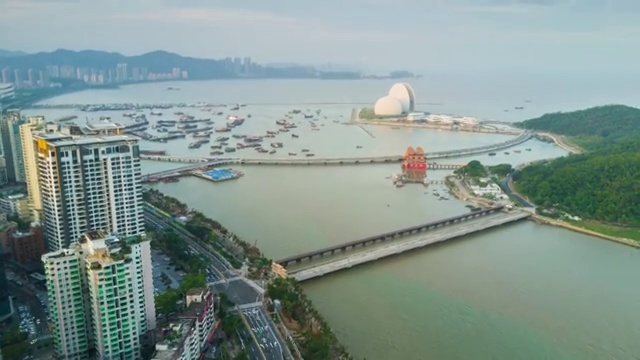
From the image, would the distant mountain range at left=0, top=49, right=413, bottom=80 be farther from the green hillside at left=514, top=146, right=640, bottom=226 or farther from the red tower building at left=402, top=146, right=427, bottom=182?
the green hillside at left=514, top=146, right=640, bottom=226

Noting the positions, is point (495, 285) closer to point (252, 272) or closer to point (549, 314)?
point (549, 314)

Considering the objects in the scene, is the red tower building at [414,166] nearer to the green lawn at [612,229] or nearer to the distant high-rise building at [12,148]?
the green lawn at [612,229]

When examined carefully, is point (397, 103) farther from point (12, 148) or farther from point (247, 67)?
point (247, 67)

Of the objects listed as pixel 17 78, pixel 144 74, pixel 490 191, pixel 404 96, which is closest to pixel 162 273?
pixel 490 191

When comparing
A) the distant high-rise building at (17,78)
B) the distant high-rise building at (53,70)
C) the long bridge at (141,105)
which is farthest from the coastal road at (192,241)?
→ the distant high-rise building at (53,70)

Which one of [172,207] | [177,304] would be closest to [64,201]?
[177,304]
